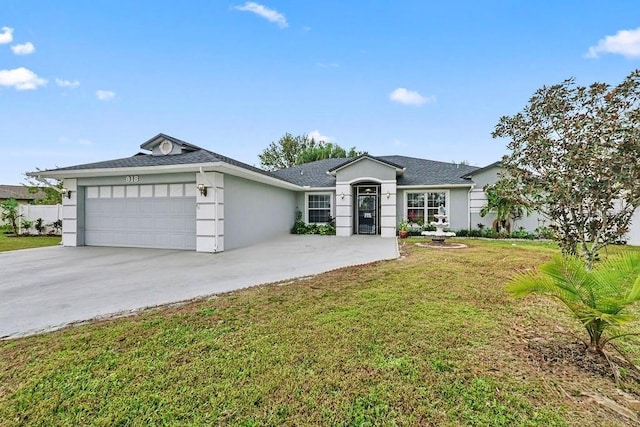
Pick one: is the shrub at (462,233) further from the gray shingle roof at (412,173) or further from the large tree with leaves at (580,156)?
the large tree with leaves at (580,156)

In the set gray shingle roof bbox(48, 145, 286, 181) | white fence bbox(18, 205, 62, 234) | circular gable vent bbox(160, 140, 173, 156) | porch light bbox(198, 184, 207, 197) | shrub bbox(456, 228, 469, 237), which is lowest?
shrub bbox(456, 228, 469, 237)

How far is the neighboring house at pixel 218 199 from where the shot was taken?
11.0 meters

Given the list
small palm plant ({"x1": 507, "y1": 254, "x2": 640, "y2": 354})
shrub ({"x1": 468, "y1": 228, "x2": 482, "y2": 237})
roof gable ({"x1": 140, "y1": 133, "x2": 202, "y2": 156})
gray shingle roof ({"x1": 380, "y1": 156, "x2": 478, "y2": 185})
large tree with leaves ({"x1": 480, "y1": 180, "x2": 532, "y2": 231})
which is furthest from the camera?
gray shingle roof ({"x1": 380, "y1": 156, "x2": 478, "y2": 185})

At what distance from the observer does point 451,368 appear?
2881 mm

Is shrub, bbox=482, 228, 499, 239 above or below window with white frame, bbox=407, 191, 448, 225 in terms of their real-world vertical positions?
below

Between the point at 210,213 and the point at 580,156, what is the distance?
991 cm

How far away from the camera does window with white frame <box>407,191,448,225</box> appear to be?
16.3 m

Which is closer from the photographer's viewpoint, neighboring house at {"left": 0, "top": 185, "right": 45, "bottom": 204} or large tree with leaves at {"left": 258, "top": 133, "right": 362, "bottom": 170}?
neighboring house at {"left": 0, "top": 185, "right": 45, "bottom": 204}

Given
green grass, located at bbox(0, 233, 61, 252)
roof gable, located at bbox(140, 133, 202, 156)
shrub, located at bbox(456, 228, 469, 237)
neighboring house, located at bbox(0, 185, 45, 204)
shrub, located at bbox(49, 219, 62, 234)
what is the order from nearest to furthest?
green grass, located at bbox(0, 233, 61, 252) < roof gable, located at bbox(140, 133, 202, 156) < shrub, located at bbox(456, 228, 469, 237) < shrub, located at bbox(49, 219, 62, 234) < neighboring house, located at bbox(0, 185, 45, 204)

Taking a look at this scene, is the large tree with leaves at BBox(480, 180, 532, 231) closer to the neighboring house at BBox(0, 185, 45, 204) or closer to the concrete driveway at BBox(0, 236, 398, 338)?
the concrete driveway at BBox(0, 236, 398, 338)

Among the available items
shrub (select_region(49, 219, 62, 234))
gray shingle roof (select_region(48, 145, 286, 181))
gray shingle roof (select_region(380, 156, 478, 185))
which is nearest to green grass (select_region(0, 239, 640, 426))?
gray shingle roof (select_region(48, 145, 286, 181))

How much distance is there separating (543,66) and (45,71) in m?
21.1

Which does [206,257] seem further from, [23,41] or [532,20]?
[532,20]

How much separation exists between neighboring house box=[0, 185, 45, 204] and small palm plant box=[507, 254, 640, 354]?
42331mm
